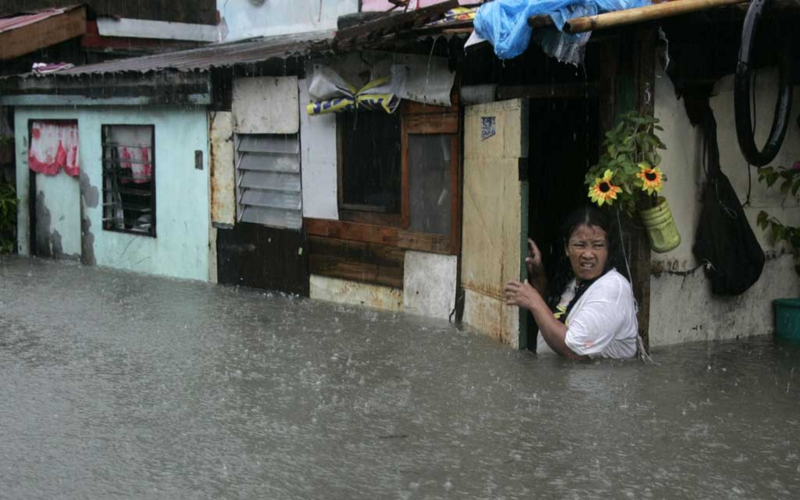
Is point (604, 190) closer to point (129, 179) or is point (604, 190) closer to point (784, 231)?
point (784, 231)

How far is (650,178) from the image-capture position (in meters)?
7.14

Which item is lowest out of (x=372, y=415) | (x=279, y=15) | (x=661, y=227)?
(x=372, y=415)

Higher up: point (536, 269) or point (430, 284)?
point (536, 269)

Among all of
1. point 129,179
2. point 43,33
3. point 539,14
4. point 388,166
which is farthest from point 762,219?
point 43,33

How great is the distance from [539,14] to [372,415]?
3068 mm

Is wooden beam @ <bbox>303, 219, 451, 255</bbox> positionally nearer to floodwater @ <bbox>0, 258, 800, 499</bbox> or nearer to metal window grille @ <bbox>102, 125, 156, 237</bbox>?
floodwater @ <bbox>0, 258, 800, 499</bbox>

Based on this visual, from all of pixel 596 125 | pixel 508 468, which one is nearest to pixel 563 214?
pixel 596 125

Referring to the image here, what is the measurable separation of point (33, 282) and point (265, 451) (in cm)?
811

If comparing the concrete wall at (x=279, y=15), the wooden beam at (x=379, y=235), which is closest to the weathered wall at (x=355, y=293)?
the wooden beam at (x=379, y=235)

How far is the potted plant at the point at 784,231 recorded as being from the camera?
823 centimetres

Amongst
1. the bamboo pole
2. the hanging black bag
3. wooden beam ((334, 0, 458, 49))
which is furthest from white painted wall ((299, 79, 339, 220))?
the bamboo pole

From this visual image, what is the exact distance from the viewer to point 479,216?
874 centimetres

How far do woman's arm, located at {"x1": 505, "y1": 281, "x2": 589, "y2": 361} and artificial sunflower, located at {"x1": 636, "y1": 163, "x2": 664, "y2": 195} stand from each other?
1101mm

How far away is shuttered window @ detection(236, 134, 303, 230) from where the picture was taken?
1141 cm
